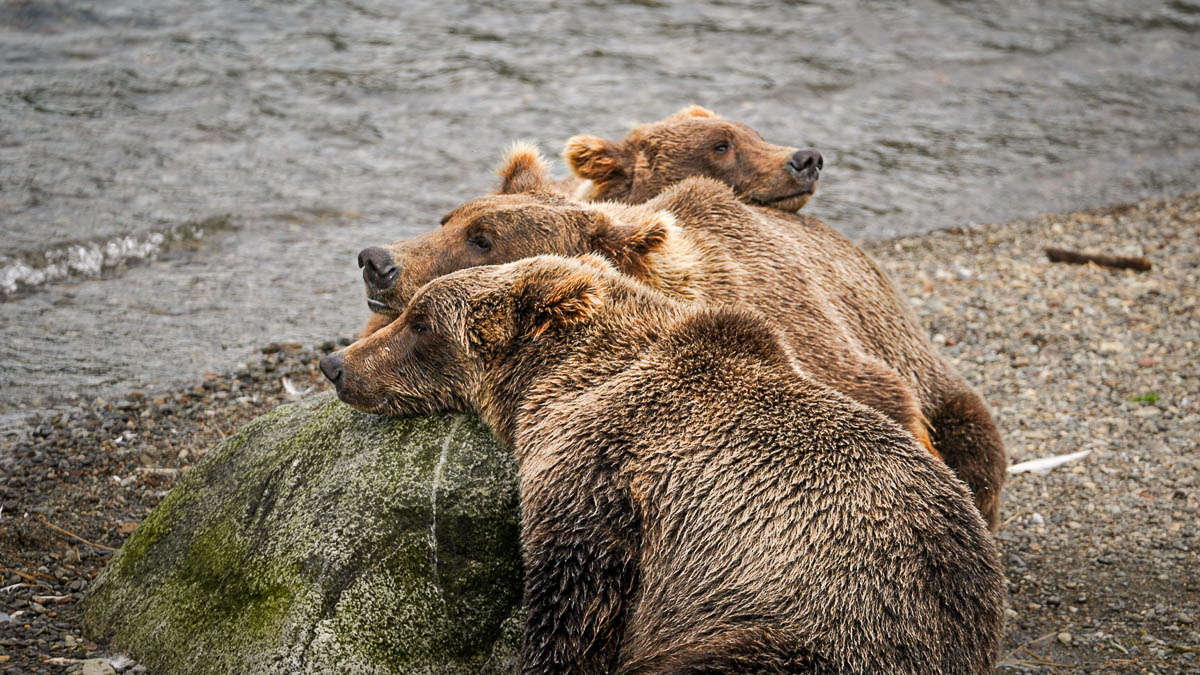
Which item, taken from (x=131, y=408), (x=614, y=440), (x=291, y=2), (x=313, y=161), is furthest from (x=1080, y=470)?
(x=291, y=2)

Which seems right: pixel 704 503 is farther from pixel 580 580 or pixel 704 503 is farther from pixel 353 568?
pixel 353 568

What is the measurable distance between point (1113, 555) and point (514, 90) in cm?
1043

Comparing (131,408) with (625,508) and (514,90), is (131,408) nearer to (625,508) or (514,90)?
(625,508)

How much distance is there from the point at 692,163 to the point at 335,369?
338 centimetres

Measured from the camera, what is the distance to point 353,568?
5230mm

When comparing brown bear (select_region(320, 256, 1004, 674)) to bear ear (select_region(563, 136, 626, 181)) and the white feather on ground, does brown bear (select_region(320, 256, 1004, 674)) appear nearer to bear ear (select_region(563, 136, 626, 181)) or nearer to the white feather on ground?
bear ear (select_region(563, 136, 626, 181))

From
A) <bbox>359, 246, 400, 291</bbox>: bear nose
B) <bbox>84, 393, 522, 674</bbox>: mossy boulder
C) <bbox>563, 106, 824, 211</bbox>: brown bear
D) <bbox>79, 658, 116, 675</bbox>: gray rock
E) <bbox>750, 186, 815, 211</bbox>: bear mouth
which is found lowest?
<bbox>79, 658, 116, 675</bbox>: gray rock

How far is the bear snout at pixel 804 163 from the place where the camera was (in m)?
7.77

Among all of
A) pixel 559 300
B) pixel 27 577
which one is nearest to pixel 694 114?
pixel 559 300

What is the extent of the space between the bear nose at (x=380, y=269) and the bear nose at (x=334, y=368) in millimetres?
754

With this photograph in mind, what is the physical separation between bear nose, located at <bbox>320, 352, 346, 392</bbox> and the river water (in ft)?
11.8

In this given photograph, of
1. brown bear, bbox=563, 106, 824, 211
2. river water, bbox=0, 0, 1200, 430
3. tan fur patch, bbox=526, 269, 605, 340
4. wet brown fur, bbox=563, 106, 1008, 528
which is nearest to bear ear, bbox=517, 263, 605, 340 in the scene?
tan fur patch, bbox=526, 269, 605, 340

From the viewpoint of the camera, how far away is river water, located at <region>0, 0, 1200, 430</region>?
10.5 m

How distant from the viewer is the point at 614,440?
4.94 metres
